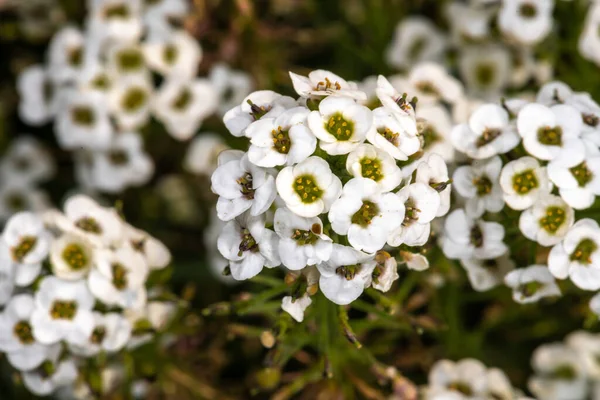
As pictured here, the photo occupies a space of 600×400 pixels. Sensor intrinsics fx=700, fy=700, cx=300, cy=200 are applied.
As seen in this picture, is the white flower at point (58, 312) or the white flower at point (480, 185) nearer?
the white flower at point (480, 185)

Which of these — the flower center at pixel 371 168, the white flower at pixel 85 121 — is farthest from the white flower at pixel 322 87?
the white flower at pixel 85 121

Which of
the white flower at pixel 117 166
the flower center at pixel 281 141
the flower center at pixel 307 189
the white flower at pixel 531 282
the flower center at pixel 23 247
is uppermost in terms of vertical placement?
the flower center at pixel 281 141

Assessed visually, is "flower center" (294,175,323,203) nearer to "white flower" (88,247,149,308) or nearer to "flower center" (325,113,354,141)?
"flower center" (325,113,354,141)

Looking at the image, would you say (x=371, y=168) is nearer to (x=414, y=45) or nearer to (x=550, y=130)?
(x=550, y=130)

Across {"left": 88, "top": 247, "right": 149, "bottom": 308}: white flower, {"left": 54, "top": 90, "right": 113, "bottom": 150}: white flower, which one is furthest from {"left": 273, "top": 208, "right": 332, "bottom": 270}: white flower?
{"left": 54, "top": 90, "right": 113, "bottom": 150}: white flower

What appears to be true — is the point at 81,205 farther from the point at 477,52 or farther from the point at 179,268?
the point at 477,52

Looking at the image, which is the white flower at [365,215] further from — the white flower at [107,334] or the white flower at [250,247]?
the white flower at [107,334]

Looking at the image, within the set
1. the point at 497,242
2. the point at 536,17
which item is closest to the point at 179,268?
the point at 497,242
